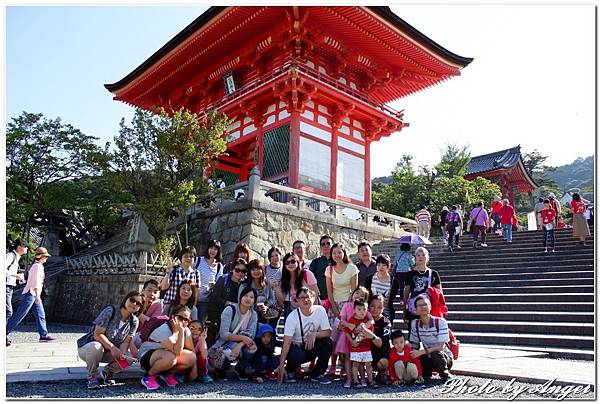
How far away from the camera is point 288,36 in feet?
53.9

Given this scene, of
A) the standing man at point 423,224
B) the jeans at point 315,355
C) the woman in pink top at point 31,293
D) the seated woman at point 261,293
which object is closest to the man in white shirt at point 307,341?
the jeans at point 315,355

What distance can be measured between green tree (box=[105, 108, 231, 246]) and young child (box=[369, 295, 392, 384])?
25.0 feet

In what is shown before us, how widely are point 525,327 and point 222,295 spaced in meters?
5.24

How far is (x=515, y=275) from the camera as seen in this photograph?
10469mm

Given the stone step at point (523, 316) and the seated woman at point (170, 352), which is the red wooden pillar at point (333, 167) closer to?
the stone step at point (523, 316)

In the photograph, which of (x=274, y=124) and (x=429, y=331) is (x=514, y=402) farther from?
(x=274, y=124)

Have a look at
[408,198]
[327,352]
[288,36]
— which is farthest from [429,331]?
[408,198]

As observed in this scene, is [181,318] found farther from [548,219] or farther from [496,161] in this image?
[496,161]

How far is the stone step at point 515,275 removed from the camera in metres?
9.70

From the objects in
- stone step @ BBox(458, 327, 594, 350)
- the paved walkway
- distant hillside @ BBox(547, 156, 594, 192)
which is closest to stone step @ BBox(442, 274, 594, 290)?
stone step @ BBox(458, 327, 594, 350)

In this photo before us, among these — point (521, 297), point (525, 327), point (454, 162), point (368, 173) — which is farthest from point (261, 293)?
point (454, 162)

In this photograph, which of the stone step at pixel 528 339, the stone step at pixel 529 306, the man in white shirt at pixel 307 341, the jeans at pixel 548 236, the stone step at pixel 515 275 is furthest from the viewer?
the jeans at pixel 548 236

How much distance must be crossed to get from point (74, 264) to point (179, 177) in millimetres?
3911

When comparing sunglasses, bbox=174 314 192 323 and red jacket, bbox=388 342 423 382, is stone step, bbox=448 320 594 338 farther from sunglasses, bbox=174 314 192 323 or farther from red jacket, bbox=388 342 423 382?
sunglasses, bbox=174 314 192 323
